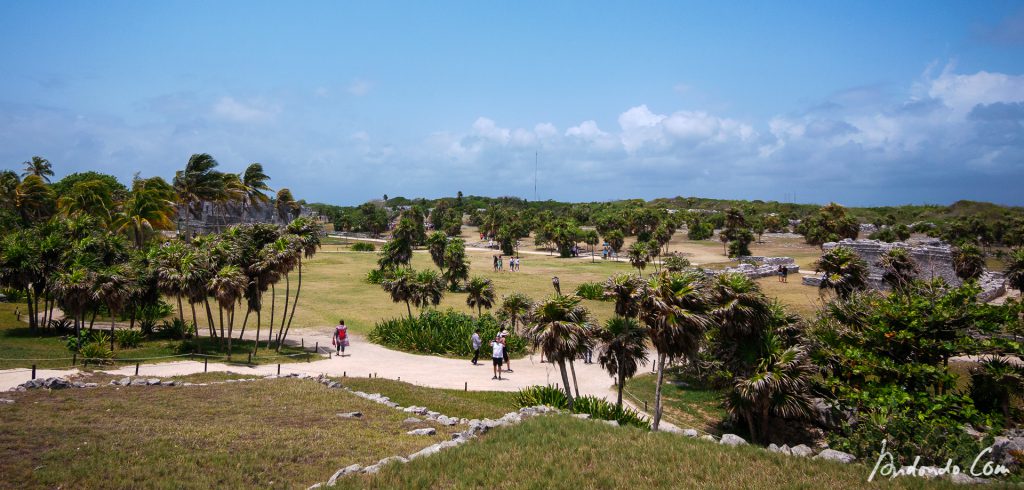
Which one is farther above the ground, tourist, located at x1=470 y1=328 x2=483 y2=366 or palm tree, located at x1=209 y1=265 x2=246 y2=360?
palm tree, located at x1=209 y1=265 x2=246 y2=360

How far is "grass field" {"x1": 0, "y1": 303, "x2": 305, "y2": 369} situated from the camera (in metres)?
24.7

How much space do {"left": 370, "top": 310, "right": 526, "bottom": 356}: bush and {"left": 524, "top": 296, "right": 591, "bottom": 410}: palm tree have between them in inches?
477

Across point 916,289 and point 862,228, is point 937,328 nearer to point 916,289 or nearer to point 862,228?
point 916,289

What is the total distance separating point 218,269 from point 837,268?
1344 inches

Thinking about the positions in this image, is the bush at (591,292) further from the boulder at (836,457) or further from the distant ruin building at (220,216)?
the distant ruin building at (220,216)

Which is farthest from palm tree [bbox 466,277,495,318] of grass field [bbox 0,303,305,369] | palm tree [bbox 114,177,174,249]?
palm tree [bbox 114,177,174,249]

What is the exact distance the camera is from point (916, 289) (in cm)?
2348

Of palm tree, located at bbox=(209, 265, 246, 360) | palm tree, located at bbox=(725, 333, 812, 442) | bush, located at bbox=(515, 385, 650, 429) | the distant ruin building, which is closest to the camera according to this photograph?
palm tree, located at bbox=(725, 333, 812, 442)

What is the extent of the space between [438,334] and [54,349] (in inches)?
769

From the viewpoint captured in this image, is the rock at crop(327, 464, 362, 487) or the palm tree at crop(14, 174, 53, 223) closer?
the rock at crop(327, 464, 362, 487)

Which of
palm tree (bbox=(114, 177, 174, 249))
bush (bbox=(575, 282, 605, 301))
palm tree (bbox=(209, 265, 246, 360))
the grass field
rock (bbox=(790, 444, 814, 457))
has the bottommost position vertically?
the grass field

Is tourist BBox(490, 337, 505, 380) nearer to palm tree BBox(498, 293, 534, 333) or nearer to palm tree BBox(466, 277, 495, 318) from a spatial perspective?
palm tree BBox(498, 293, 534, 333)

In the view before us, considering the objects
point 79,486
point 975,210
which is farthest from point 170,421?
point 975,210

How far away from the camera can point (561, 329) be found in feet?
64.7
